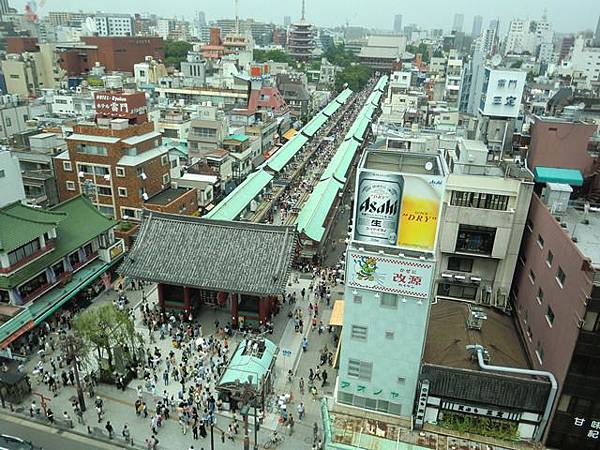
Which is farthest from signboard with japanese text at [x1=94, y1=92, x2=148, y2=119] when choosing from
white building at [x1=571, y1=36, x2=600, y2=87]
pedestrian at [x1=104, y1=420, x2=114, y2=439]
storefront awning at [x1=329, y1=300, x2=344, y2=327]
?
white building at [x1=571, y1=36, x2=600, y2=87]

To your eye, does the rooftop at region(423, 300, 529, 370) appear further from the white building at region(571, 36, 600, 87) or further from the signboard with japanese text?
Answer: the white building at region(571, 36, 600, 87)

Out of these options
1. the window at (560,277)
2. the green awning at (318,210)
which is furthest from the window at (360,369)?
the green awning at (318,210)

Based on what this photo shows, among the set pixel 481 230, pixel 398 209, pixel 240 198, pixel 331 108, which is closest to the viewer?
pixel 398 209

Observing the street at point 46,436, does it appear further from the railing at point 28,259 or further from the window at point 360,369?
the window at point 360,369

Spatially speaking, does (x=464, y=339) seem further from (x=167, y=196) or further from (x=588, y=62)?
(x=588, y=62)

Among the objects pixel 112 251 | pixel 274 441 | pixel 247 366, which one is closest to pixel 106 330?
pixel 247 366
